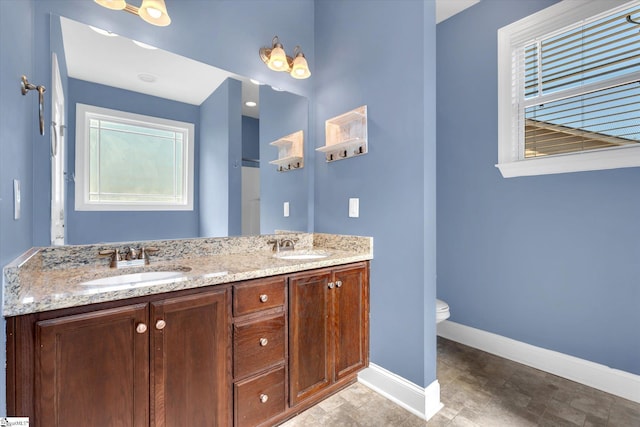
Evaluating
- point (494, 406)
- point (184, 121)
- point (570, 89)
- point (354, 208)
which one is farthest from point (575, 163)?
point (184, 121)

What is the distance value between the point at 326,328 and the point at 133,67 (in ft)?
5.99

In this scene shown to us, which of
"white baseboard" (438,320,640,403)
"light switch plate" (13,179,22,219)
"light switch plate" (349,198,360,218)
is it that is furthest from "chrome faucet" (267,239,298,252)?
"white baseboard" (438,320,640,403)

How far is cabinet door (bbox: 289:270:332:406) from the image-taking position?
5.01 feet

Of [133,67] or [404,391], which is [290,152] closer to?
[133,67]

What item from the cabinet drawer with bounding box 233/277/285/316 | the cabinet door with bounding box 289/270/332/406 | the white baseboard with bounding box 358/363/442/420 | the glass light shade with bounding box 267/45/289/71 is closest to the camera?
the cabinet drawer with bounding box 233/277/285/316

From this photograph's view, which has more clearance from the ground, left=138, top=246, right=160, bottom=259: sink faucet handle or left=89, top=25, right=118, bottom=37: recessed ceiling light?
left=89, top=25, right=118, bottom=37: recessed ceiling light

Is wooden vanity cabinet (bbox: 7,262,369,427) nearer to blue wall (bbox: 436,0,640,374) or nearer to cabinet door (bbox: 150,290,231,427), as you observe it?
cabinet door (bbox: 150,290,231,427)

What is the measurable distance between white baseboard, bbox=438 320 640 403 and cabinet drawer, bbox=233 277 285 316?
6.48 feet

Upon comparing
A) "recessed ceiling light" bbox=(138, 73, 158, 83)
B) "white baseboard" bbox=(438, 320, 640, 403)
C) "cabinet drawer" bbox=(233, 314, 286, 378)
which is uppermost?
"recessed ceiling light" bbox=(138, 73, 158, 83)

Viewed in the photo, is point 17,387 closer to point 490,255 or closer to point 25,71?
point 25,71

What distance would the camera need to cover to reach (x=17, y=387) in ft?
2.82

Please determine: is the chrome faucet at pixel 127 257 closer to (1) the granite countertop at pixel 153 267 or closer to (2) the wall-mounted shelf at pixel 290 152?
(1) the granite countertop at pixel 153 267

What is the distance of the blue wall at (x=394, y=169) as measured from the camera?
172 centimetres

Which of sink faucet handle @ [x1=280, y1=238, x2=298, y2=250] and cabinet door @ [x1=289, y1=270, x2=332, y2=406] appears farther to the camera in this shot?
sink faucet handle @ [x1=280, y1=238, x2=298, y2=250]
